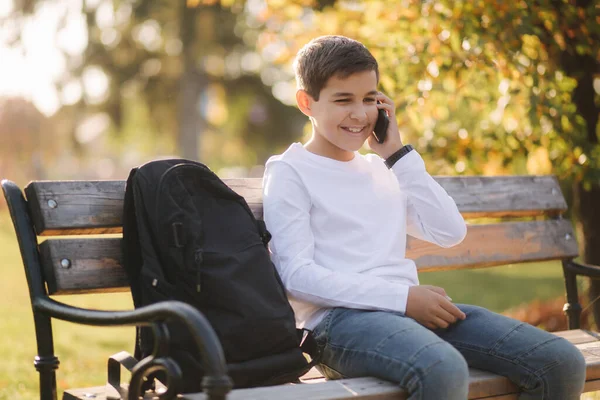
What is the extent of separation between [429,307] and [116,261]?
1.15 metres

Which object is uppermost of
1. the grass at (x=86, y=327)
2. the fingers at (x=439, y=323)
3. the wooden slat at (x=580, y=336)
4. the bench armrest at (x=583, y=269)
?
the fingers at (x=439, y=323)

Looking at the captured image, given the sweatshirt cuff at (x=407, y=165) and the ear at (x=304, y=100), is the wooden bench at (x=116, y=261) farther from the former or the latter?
the sweatshirt cuff at (x=407, y=165)

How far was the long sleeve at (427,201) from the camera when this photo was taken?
318 centimetres

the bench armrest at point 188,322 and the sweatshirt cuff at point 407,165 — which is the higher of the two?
the sweatshirt cuff at point 407,165

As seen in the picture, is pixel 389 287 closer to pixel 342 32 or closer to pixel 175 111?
pixel 342 32

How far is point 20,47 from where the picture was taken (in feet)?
53.8

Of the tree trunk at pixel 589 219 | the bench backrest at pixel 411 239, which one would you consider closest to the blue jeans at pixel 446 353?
the bench backrest at pixel 411 239

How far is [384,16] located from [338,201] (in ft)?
8.40

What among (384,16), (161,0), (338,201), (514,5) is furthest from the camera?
(161,0)

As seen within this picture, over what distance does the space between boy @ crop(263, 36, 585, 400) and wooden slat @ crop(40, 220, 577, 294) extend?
58 cm

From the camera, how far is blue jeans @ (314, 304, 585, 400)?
2.54m

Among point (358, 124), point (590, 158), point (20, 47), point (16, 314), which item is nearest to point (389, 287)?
point (358, 124)

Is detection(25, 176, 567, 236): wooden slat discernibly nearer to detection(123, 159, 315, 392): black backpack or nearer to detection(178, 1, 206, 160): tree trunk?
detection(123, 159, 315, 392): black backpack

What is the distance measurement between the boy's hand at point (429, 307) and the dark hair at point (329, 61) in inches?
33.0
